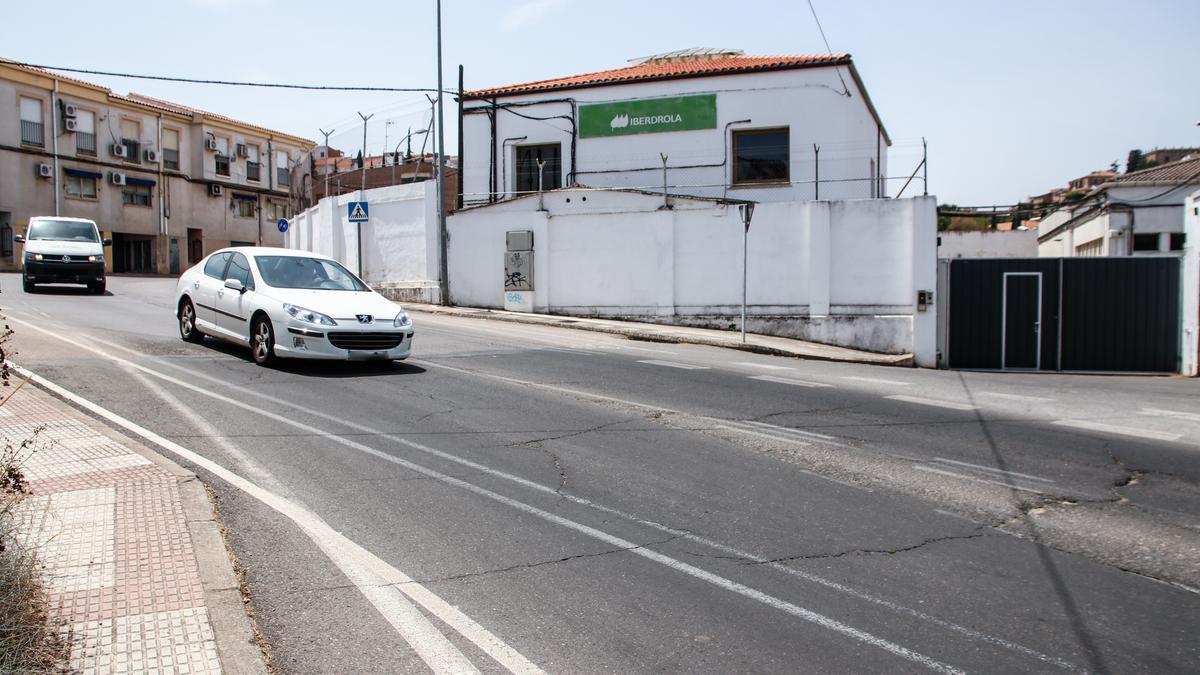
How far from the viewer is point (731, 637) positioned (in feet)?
13.3

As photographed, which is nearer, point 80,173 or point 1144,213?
point 1144,213

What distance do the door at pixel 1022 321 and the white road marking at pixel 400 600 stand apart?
55.0 feet

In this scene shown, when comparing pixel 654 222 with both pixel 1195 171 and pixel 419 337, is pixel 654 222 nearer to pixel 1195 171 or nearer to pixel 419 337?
pixel 419 337

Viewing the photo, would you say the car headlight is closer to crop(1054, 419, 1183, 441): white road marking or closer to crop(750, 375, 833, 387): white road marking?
crop(750, 375, 833, 387): white road marking

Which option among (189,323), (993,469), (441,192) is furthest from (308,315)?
(441,192)

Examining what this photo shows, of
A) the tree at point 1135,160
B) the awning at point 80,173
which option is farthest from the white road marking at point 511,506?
the tree at point 1135,160

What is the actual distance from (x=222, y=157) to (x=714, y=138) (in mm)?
39726

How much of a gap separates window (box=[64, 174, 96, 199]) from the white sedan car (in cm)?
3836

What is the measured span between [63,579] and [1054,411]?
431 inches

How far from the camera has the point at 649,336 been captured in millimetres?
19562

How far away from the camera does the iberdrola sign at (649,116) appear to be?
2705 centimetres

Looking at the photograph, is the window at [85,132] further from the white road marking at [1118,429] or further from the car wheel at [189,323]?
the white road marking at [1118,429]

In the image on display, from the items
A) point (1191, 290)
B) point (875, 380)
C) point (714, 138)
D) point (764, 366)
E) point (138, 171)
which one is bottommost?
point (875, 380)

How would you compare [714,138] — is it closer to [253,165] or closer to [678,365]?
[678,365]
